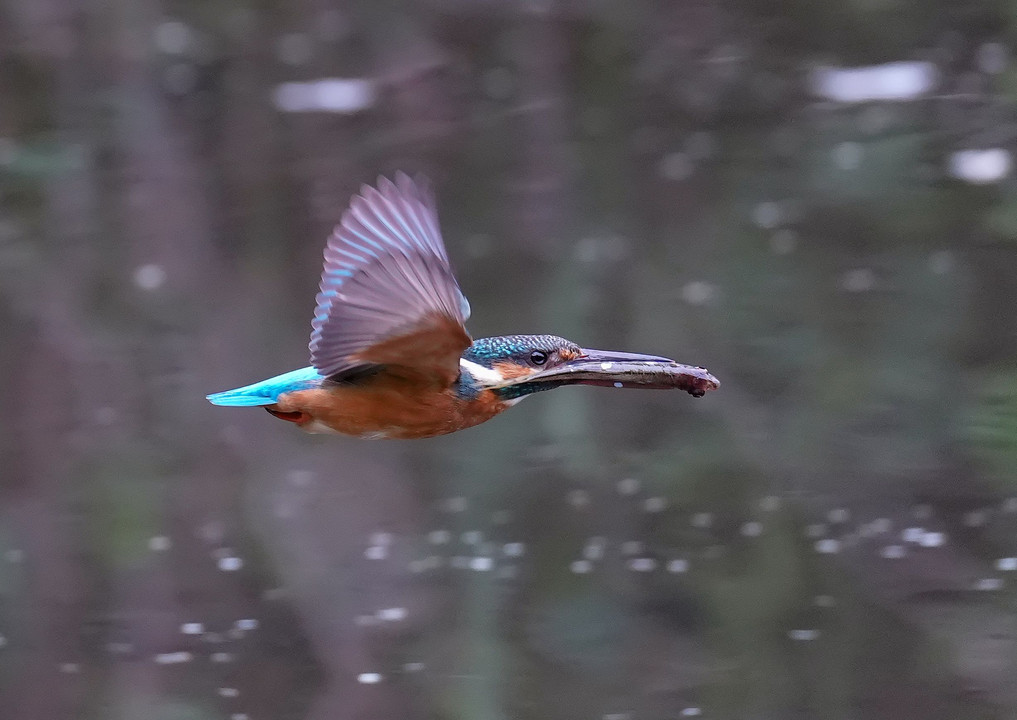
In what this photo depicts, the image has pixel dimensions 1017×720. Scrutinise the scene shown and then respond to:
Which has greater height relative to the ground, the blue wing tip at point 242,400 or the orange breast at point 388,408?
the blue wing tip at point 242,400

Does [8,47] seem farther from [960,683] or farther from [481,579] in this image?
[960,683]

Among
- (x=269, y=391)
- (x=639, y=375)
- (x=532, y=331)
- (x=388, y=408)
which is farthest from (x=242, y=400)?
(x=532, y=331)

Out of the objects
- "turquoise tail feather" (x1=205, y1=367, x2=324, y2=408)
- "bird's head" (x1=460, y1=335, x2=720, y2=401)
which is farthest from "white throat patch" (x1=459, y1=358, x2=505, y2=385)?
"turquoise tail feather" (x1=205, y1=367, x2=324, y2=408)

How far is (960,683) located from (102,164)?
7.87 feet

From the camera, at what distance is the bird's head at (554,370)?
1.35 metres

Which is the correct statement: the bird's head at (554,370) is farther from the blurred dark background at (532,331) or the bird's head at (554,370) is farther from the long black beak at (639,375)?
the blurred dark background at (532,331)

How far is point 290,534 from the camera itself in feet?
9.13

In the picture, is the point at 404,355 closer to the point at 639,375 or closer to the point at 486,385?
the point at 486,385

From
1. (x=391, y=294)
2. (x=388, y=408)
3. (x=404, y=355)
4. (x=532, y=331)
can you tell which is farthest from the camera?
(x=532, y=331)

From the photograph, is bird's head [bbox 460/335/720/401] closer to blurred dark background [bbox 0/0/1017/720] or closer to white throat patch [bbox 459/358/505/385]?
white throat patch [bbox 459/358/505/385]

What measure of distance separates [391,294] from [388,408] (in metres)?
0.25

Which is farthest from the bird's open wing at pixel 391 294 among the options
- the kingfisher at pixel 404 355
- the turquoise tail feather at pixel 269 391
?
the turquoise tail feather at pixel 269 391

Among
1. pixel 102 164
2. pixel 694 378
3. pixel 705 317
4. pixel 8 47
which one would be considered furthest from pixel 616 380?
pixel 8 47

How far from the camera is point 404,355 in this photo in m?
1.26
